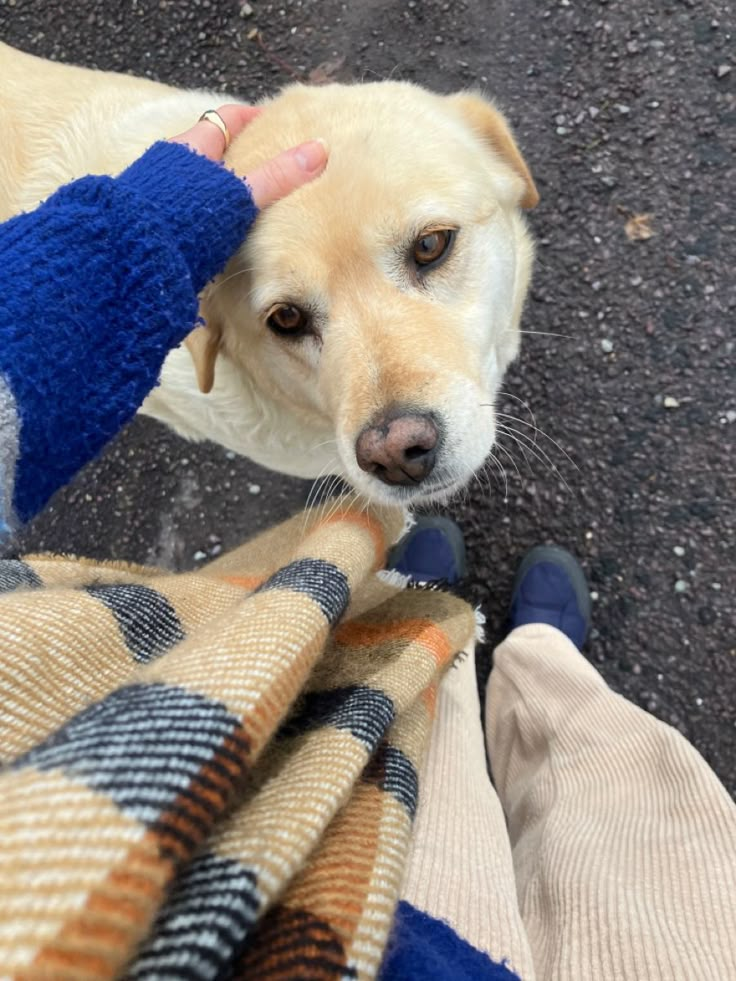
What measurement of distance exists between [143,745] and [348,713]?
36 centimetres

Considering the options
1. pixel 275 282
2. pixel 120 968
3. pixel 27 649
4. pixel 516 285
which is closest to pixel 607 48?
pixel 516 285

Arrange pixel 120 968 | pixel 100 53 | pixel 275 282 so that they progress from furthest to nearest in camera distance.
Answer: pixel 100 53 → pixel 275 282 → pixel 120 968

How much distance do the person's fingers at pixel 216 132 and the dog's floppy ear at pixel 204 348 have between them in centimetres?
45

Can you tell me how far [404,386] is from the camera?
4.91ft

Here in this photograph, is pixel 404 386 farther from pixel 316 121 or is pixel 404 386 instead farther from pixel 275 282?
pixel 316 121

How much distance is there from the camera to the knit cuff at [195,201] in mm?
1451

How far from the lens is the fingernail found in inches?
61.9

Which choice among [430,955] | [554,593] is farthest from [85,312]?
[554,593]

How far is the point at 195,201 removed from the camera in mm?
1482

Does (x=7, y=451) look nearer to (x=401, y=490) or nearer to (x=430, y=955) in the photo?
(x=401, y=490)

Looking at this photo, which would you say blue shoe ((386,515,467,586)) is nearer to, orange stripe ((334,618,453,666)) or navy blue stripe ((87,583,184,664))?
orange stripe ((334,618,453,666))

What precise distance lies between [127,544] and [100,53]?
2.80 m

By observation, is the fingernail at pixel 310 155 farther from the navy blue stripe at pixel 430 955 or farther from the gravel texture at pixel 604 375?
the navy blue stripe at pixel 430 955

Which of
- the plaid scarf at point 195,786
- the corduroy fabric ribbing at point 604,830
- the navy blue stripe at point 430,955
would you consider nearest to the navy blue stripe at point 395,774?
the plaid scarf at point 195,786
